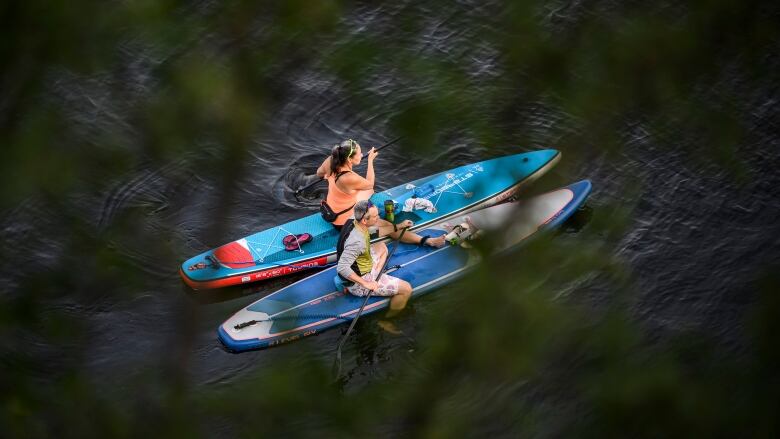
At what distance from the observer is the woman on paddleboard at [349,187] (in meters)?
9.12

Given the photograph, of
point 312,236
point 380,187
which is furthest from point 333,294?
point 380,187

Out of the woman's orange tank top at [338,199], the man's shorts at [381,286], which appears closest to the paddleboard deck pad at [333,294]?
the man's shorts at [381,286]

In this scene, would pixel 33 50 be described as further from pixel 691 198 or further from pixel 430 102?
pixel 691 198

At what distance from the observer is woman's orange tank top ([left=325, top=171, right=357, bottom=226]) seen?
9380mm

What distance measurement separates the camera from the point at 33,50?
7.52 feet

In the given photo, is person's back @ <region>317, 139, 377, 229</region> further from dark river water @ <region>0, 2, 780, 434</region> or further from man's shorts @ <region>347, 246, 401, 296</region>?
man's shorts @ <region>347, 246, 401, 296</region>

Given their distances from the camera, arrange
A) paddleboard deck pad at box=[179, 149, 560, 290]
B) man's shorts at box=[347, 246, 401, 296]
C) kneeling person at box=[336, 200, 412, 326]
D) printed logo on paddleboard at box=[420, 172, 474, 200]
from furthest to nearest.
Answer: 1. printed logo on paddleboard at box=[420, 172, 474, 200]
2. paddleboard deck pad at box=[179, 149, 560, 290]
3. man's shorts at box=[347, 246, 401, 296]
4. kneeling person at box=[336, 200, 412, 326]

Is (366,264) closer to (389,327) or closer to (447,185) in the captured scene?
(389,327)

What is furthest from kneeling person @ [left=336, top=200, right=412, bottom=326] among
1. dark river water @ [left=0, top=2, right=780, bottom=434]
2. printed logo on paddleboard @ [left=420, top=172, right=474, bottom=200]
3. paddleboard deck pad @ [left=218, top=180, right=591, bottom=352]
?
printed logo on paddleboard @ [left=420, top=172, right=474, bottom=200]

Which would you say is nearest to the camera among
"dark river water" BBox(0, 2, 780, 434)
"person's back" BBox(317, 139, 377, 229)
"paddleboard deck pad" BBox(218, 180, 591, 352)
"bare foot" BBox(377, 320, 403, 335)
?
"dark river water" BBox(0, 2, 780, 434)

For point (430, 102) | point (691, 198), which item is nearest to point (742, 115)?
point (430, 102)

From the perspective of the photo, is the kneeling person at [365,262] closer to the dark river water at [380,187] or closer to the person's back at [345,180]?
the dark river water at [380,187]

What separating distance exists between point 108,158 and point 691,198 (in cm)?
898

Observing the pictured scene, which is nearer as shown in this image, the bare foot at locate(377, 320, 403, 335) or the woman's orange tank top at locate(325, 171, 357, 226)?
the bare foot at locate(377, 320, 403, 335)
